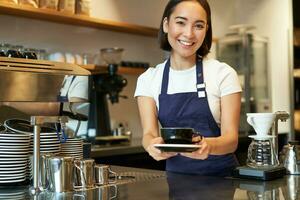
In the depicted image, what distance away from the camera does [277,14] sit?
5.20 metres

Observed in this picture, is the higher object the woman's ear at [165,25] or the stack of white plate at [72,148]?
the woman's ear at [165,25]

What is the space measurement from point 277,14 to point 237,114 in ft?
12.3

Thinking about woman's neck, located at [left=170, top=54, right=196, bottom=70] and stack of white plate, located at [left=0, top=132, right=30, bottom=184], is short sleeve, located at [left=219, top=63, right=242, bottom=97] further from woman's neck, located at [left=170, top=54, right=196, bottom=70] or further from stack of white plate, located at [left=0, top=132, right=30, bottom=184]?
stack of white plate, located at [left=0, top=132, right=30, bottom=184]

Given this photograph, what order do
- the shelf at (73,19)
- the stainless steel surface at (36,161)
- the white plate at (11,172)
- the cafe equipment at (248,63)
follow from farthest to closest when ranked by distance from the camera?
the cafe equipment at (248,63) → the shelf at (73,19) → the white plate at (11,172) → the stainless steel surface at (36,161)

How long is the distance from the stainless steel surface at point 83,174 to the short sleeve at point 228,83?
0.65 meters

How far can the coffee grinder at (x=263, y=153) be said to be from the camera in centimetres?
157

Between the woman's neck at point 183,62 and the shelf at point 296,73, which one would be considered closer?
the woman's neck at point 183,62

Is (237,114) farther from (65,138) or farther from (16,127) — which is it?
(16,127)

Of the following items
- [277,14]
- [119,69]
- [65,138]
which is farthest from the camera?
[277,14]

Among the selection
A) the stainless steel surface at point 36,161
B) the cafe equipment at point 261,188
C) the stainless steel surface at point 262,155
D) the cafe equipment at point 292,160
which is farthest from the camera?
the cafe equipment at point 292,160

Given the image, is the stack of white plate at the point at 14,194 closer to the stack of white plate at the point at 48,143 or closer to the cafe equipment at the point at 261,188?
the stack of white plate at the point at 48,143

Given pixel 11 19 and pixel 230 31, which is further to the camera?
pixel 230 31

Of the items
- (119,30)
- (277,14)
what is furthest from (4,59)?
(277,14)

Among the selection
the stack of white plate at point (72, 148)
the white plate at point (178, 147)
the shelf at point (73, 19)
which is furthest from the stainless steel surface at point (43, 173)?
the shelf at point (73, 19)
